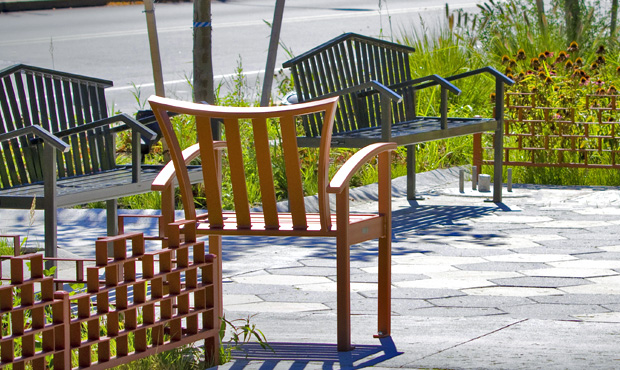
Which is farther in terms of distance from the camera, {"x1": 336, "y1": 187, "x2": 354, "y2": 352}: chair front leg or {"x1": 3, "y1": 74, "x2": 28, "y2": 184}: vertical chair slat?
{"x1": 3, "y1": 74, "x2": 28, "y2": 184}: vertical chair slat

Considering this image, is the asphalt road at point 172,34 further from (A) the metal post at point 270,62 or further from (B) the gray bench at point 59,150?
(B) the gray bench at point 59,150

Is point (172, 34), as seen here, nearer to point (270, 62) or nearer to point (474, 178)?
point (270, 62)

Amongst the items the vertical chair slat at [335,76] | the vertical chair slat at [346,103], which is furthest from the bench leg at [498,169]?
the vertical chair slat at [335,76]

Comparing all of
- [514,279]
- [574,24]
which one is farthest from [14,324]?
[574,24]

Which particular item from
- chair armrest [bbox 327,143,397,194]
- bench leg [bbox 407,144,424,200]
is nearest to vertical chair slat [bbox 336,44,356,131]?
bench leg [bbox 407,144,424,200]

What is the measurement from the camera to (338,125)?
28.1 feet

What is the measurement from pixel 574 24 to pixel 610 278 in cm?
910

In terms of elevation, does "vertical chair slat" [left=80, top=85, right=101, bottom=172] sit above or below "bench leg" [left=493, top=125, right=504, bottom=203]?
above

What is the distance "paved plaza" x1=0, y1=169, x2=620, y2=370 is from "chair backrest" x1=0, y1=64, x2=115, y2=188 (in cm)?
64

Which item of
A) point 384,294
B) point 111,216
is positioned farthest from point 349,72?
point 384,294

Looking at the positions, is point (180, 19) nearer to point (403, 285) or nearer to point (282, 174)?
point (282, 174)

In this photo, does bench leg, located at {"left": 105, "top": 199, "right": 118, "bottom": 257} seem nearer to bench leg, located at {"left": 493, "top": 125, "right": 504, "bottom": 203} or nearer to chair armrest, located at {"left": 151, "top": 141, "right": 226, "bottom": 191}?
chair armrest, located at {"left": 151, "top": 141, "right": 226, "bottom": 191}

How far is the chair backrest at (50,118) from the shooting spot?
6449 mm

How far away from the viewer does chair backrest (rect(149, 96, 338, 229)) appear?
13.8 feet
